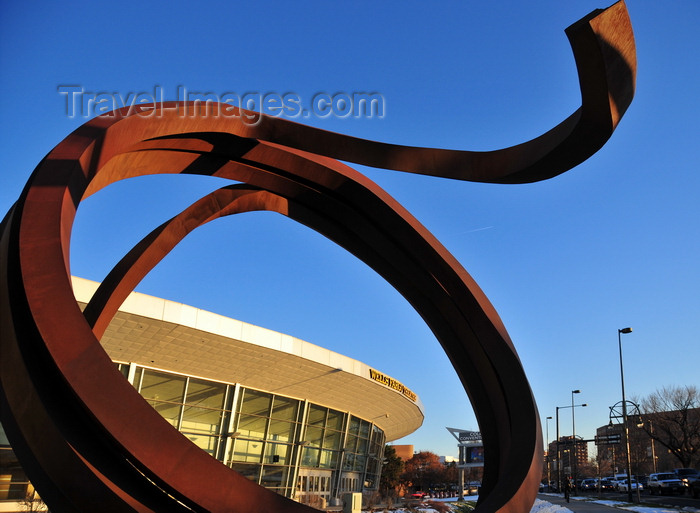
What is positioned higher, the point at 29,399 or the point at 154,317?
the point at 154,317

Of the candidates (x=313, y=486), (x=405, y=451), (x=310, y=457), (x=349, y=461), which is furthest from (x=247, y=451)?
(x=405, y=451)

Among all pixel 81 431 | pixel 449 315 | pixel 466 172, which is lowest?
pixel 81 431

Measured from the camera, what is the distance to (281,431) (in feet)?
94.0

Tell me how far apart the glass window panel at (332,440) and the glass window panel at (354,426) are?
1.31 metres

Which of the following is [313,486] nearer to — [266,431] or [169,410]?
[266,431]

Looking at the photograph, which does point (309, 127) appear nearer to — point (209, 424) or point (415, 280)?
point (415, 280)

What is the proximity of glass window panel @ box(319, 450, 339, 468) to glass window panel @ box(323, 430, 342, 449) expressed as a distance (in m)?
0.32

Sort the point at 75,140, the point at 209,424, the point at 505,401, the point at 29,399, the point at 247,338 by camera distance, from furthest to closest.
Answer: the point at 209,424, the point at 247,338, the point at 505,401, the point at 75,140, the point at 29,399

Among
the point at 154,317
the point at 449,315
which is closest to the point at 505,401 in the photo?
the point at 449,315

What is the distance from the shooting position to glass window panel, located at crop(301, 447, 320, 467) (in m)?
30.2

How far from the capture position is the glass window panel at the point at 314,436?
→ 99.9 feet

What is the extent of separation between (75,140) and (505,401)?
673 centimetres

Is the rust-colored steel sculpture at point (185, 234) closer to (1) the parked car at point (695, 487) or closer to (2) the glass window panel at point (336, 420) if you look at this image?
(2) the glass window panel at point (336, 420)

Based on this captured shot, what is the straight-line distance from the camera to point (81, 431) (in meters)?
4.43
